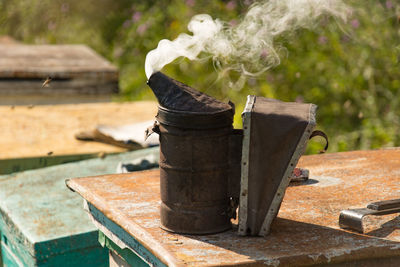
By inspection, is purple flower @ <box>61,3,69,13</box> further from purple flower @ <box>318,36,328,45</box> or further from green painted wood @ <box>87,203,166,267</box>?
green painted wood @ <box>87,203,166,267</box>

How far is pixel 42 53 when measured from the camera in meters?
5.90

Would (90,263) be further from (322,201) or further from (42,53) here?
(42,53)

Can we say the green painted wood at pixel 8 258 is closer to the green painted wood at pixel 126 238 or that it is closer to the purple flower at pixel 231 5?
the green painted wood at pixel 126 238

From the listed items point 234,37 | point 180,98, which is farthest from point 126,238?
point 234,37

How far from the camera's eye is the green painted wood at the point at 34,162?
11.0 feet

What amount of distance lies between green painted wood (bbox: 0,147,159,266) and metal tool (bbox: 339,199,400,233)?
3.95 ft

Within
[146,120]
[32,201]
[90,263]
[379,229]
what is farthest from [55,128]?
[379,229]

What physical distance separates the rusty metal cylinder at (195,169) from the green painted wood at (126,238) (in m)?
0.10

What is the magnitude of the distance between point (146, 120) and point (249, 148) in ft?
8.53

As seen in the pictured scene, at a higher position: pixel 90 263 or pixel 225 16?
pixel 225 16

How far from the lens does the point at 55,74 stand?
205 inches

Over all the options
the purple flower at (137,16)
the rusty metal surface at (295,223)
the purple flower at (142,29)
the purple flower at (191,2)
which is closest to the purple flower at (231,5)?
the purple flower at (191,2)

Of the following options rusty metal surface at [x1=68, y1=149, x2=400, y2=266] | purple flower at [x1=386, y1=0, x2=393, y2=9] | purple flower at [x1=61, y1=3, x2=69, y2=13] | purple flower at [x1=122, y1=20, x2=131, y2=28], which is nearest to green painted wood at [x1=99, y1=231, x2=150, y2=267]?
rusty metal surface at [x1=68, y1=149, x2=400, y2=266]

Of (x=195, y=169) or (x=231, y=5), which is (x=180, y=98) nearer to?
(x=195, y=169)
